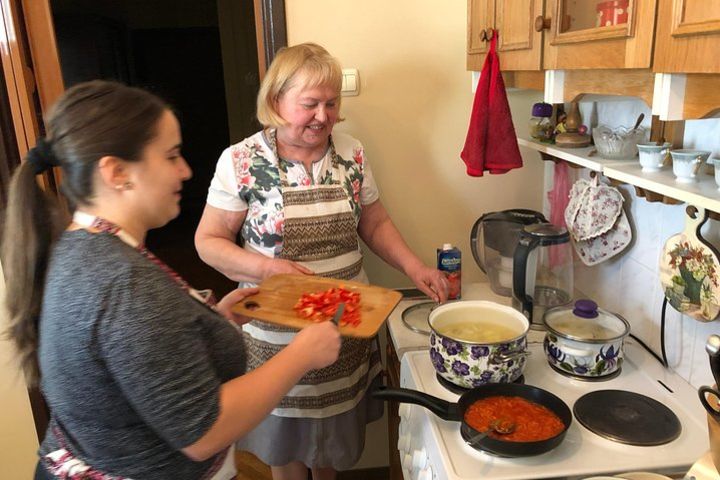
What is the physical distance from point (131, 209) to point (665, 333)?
43.7 inches

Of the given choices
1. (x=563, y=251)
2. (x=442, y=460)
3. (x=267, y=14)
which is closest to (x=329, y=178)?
(x=267, y=14)

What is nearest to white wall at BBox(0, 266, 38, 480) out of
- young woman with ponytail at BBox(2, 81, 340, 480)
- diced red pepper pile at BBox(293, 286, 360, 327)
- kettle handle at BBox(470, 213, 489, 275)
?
young woman with ponytail at BBox(2, 81, 340, 480)

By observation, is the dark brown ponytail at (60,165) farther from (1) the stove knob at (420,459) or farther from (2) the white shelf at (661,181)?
(2) the white shelf at (661,181)

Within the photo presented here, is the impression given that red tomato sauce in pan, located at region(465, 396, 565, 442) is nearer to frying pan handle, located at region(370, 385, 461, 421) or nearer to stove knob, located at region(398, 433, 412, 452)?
frying pan handle, located at region(370, 385, 461, 421)

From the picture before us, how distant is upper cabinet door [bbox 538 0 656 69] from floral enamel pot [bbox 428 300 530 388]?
0.52 meters

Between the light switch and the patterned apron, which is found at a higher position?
the light switch

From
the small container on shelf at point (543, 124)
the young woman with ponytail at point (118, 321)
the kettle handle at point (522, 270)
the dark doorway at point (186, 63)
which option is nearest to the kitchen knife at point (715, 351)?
the young woman with ponytail at point (118, 321)

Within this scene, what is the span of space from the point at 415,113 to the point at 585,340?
0.89 meters

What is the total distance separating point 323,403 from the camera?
1.54m

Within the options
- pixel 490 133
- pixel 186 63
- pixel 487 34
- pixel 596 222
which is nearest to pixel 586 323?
pixel 596 222

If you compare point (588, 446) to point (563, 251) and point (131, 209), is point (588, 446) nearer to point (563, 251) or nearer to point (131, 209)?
Answer: point (563, 251)

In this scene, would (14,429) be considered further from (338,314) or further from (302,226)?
(338,314)

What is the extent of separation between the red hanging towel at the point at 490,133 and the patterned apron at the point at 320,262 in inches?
13.9

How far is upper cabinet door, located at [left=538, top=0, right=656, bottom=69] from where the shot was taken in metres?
0.81
